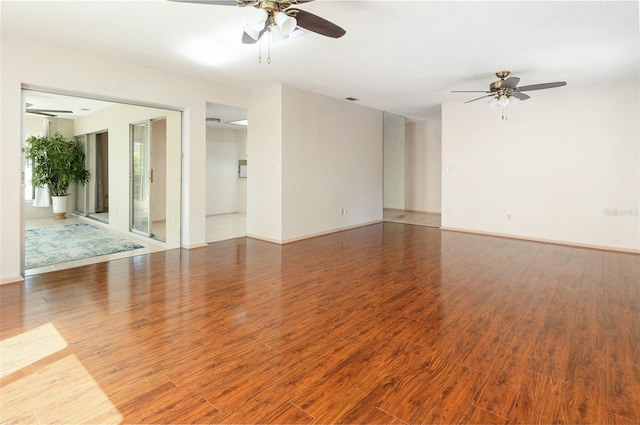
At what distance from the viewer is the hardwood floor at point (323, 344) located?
1775 millimetres

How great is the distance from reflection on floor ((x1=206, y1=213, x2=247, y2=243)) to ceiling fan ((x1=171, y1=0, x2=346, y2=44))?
164 inches

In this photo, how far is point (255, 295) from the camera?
3.42m

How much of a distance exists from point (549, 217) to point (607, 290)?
280cm

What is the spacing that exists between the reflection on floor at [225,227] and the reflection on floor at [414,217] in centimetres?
361

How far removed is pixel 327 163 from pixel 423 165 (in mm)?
4237

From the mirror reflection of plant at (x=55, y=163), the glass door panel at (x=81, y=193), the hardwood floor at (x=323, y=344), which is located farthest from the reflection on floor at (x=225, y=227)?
the mirror reflection of plant at (x=55, y=163)

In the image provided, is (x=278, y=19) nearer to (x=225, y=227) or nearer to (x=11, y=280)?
(x=11, y=280)

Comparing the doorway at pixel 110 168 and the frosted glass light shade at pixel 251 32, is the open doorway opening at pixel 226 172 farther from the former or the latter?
the frosted glass light shade at pixel 251 32

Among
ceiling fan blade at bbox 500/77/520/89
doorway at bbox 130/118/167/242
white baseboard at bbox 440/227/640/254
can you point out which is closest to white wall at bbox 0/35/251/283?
→ doorway at bbox 130/118/167/242

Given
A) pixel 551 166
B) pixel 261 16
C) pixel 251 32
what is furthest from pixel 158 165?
pixel 551 166

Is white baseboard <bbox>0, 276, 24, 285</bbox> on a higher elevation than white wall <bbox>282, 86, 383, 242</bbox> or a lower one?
lower

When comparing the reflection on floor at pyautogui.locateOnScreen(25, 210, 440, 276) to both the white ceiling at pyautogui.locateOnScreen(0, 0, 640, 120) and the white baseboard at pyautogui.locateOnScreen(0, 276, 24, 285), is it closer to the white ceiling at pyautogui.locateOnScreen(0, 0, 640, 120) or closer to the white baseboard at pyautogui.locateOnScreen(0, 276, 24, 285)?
the white baseboard at pyautogui.locateOnScreen(0, 276, 24, 285)

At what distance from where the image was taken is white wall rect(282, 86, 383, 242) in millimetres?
5992

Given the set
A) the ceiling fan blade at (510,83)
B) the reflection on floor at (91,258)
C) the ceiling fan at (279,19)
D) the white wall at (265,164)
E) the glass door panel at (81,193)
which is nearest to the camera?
the ceiling fan at (279,19)
